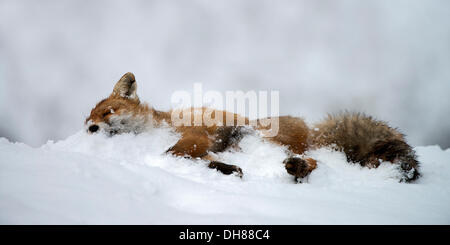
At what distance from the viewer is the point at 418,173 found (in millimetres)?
3762

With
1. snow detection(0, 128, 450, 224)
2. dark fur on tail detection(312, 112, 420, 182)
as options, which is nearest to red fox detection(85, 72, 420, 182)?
dark fur on tail detection(312, 112, 420, 182)

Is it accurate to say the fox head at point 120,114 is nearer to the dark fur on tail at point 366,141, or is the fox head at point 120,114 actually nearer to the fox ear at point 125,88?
the fox ear at point 125,88

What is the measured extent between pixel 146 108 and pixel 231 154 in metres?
1.93

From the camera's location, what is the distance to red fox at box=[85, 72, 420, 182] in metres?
3.78

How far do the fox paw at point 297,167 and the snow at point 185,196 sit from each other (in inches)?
5.2

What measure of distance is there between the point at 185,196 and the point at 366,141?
2908 millimetres

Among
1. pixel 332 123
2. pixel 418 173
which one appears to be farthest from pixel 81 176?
pixel 418 173

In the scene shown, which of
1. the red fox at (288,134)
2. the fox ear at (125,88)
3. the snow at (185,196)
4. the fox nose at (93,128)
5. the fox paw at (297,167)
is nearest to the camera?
the snow at (185,196)

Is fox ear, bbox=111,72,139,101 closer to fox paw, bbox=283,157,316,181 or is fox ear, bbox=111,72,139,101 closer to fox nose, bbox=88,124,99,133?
fox nose, bbox=88,124,99,133

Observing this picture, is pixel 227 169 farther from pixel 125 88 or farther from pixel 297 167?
pixel 125 88

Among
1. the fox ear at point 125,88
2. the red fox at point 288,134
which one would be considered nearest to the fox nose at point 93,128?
the red fox at point 288,134

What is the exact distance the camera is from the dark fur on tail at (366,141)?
380cm

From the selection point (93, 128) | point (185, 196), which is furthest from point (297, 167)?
point (93, 128)

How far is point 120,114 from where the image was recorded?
15.7 ft
